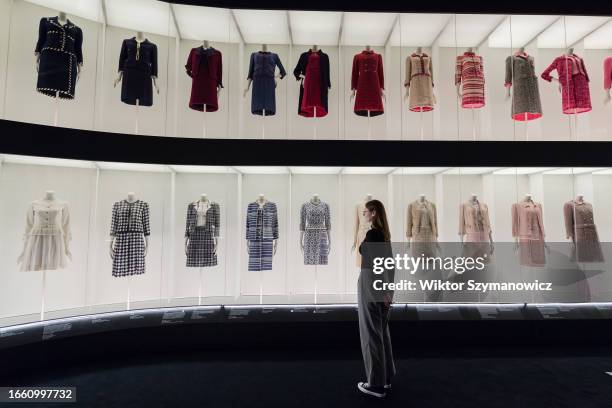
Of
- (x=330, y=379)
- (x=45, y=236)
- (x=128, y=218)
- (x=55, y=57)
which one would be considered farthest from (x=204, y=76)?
(x=330, y=379)

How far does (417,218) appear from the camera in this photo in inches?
187

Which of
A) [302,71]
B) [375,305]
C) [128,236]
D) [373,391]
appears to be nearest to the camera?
[375,305]

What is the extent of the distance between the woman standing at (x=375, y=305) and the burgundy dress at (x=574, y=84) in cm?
398

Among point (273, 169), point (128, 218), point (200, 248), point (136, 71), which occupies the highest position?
point (136, 71)

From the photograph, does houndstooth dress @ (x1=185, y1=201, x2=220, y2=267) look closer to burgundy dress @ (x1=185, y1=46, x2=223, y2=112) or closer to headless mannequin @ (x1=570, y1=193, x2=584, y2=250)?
burgundy dress @ (x1=185, y1=46, x2=223, y2=112)

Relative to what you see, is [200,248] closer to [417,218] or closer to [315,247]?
[315,247]

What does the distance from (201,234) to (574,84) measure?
5.74m

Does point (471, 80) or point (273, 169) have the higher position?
point (471, 80)

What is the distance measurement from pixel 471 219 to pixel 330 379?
2977 mm

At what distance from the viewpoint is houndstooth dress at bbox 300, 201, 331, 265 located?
4.97 meters

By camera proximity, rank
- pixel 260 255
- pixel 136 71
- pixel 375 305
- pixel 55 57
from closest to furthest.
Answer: pixel 375 305
pixel 55 57
pixel 136 71
pixel 260 255

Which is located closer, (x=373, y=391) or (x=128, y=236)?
(x=373, y=391)

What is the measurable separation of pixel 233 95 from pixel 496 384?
17.5ft

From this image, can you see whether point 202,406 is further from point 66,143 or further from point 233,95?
point 233,95
